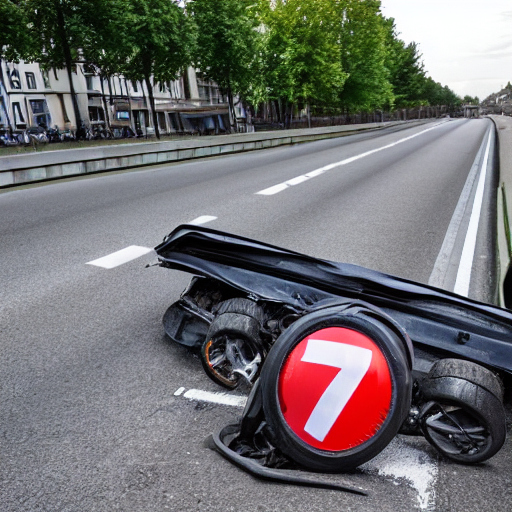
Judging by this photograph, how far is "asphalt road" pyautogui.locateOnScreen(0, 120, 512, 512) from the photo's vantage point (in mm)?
2287

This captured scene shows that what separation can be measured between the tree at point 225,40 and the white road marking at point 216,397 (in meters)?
38.8

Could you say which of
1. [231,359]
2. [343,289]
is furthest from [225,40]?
[231,359]

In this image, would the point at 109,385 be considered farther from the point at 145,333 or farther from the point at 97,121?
the point at 97,121

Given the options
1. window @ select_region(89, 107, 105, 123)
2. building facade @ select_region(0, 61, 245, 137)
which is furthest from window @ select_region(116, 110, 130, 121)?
window @ select_region(89, 107, 105, 123)

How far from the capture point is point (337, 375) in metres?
2.12

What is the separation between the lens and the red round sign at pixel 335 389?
6.94 feet

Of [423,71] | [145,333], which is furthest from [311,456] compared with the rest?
[423,71]

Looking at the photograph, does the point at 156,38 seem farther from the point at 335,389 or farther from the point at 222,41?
the point at 335,389

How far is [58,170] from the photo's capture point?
14.6 meters

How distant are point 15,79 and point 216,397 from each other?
47.8 metres

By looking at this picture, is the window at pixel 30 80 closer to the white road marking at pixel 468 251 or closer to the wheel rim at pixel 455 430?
the white road marking at pixel 468 251

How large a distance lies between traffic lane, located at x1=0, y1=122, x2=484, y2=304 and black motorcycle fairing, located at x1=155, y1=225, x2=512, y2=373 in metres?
2.50

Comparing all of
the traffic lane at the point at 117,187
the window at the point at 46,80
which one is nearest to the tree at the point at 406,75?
the window at the point at 46,80

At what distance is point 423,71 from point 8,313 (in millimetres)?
124774
